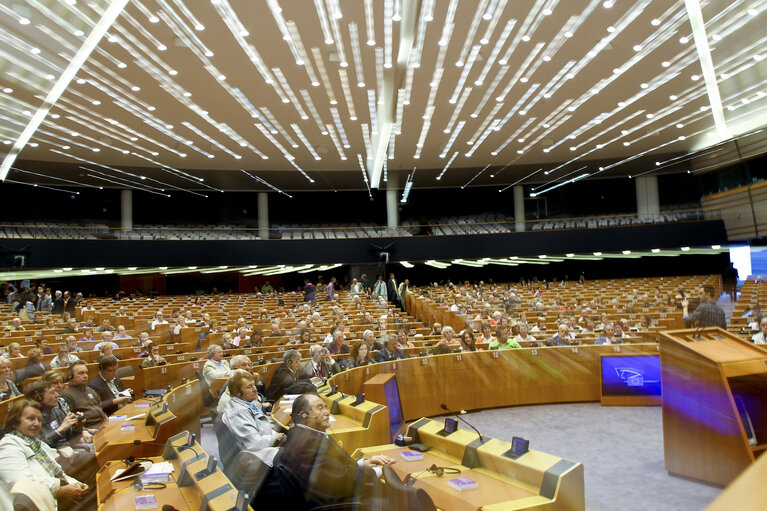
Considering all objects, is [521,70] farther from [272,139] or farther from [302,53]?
[272,139]

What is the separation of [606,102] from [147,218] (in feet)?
76.8

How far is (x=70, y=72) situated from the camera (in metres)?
11.2

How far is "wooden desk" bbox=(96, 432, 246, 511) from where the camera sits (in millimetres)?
2785

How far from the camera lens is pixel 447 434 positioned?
3.84 m

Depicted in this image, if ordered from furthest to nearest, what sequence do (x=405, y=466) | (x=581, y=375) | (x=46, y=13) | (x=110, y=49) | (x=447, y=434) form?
(x=110, y=49) → (x=46, y=13) → (x=581, y=375) → (x=447, y=434) → (x=405, y=466)

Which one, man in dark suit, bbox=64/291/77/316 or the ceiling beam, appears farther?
man in dark suit, bbox=64/291/77/316

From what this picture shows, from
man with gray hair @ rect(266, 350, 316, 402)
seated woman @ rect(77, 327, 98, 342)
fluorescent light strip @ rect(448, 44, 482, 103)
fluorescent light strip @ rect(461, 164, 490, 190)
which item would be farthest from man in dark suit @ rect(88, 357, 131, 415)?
fluorescent light strip @ rect(461, 164, 490, 190)

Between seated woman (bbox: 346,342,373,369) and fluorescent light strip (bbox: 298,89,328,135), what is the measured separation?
8.21 metres

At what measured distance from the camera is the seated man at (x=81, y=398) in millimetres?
5059

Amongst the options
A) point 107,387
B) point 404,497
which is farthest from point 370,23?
point 404,497

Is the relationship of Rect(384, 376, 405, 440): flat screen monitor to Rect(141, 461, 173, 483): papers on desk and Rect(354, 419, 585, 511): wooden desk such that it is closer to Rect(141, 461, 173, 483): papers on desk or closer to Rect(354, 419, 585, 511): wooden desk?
Rect(354, 419, 585, 511): wooden desk

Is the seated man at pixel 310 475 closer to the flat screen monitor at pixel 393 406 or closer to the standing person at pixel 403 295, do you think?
the flat screen monitor at pixel 393 406

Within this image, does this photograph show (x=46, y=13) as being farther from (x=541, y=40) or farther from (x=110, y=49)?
(x=541, y=40)

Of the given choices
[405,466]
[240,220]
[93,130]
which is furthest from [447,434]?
[240,220]
